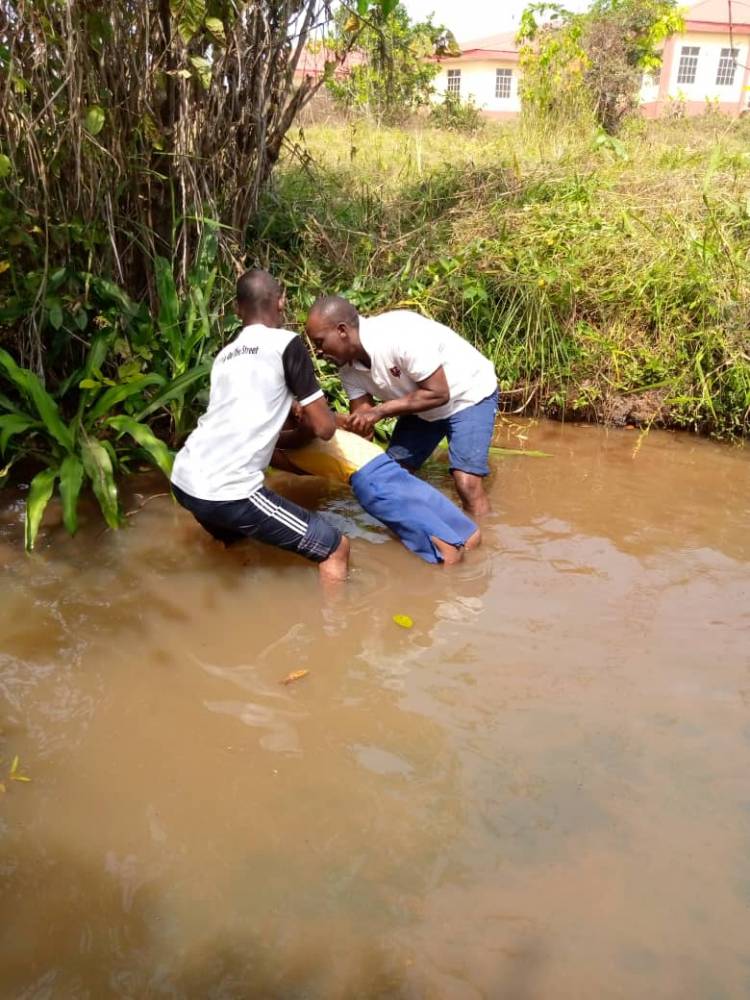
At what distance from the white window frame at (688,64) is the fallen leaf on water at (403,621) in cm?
2948

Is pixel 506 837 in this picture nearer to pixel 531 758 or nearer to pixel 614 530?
pixel 531 758

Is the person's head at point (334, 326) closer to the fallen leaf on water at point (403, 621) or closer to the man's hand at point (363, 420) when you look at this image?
the man's hand at point (363, 420)

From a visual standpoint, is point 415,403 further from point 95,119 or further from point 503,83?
point 503,83

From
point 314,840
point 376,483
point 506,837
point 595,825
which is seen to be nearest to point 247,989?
point 314,840

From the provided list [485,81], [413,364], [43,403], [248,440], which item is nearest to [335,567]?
[248,440]

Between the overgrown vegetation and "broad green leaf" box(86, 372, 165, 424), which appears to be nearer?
the overgrown vegetation

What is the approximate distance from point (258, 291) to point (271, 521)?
90 cm

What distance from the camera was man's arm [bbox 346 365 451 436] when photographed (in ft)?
11.8

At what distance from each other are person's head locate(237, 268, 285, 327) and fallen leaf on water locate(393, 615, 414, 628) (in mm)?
1281

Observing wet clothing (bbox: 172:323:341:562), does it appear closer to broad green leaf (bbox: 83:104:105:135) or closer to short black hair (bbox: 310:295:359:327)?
short black hair (bbox: 310:295:359:327)

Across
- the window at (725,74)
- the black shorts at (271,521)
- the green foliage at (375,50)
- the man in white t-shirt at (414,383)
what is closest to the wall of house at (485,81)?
the window at (725,74)

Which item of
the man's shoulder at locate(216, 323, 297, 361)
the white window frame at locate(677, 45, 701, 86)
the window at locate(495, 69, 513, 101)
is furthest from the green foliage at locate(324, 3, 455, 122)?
the white window frame at locate(677, 45, 701, 86)

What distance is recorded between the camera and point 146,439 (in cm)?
359

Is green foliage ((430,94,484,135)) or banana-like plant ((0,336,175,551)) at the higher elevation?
green foliage ((430,94,484,135))
